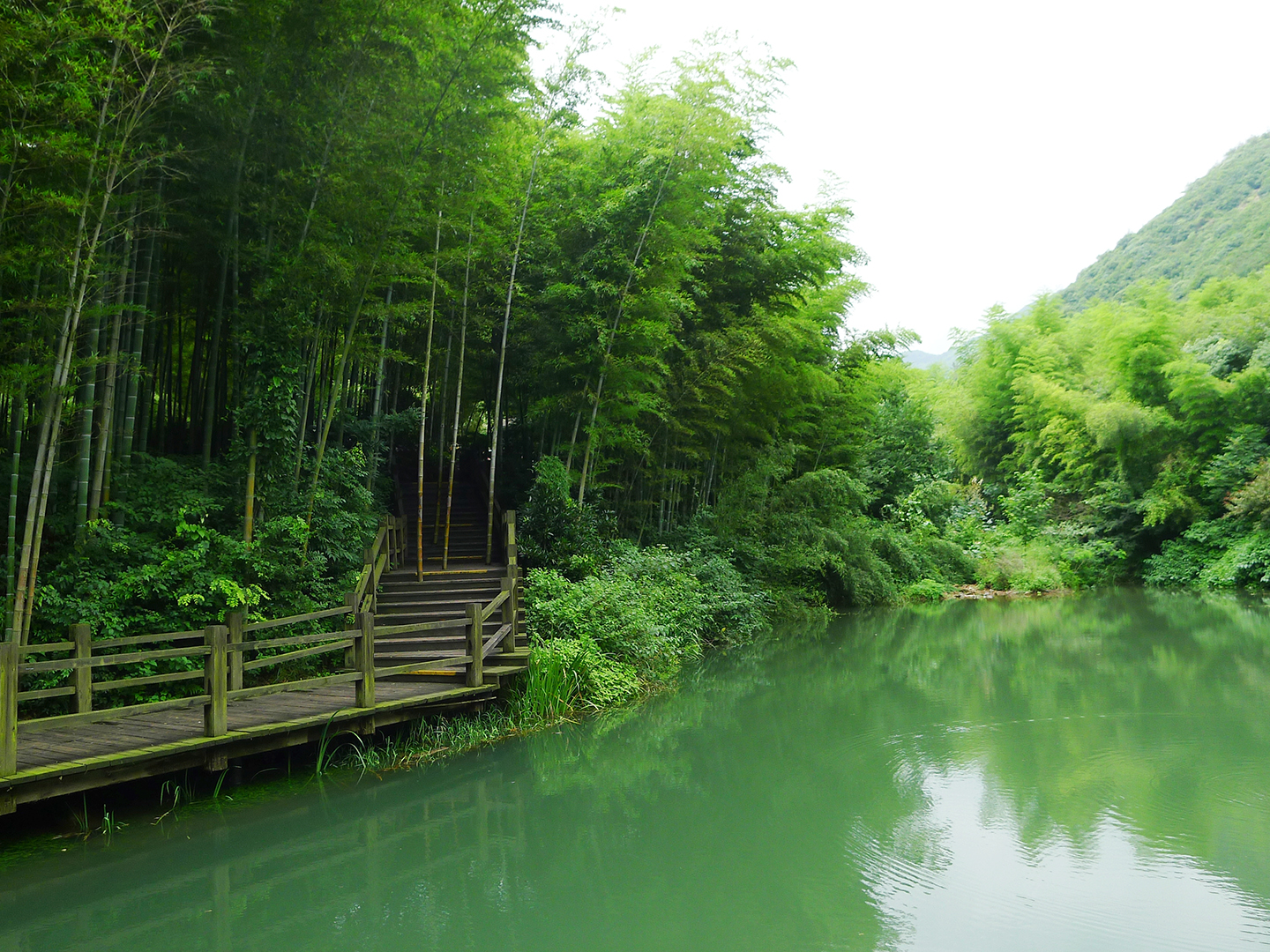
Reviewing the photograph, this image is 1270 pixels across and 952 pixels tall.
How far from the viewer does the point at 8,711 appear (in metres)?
4.40

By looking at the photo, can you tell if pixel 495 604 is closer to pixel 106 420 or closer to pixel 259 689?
pixel 259 689

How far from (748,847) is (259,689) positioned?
336 centimetres

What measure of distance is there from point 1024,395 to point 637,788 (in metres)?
22.9

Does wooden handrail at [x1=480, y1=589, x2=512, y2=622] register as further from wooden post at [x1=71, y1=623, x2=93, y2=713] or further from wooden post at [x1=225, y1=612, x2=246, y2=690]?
wooden post at [x1=71, y1=623, x2=93, y2=713]

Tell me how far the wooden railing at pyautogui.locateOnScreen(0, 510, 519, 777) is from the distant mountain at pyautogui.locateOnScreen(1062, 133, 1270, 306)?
127ft

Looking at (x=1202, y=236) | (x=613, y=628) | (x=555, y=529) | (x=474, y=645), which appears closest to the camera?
(x=474, y=645)

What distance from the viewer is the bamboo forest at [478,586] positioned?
15.0 ft

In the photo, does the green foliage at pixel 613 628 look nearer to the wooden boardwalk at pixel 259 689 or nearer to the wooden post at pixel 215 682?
the wooden boardwalk at pixel 259 689

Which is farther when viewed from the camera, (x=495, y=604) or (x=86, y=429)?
(x=495, y=604)

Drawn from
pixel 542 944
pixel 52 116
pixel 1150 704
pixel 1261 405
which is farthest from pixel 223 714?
pixel 1261 405

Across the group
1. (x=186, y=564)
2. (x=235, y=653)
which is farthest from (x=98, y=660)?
(x=186, y=564)

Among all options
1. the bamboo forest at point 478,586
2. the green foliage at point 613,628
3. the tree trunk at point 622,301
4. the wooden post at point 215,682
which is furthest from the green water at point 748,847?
the tree trunk at point 622,301

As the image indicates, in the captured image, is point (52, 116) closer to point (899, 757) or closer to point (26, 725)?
point (26, 725)

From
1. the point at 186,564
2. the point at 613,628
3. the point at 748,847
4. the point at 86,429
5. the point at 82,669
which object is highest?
the point at 86,429
